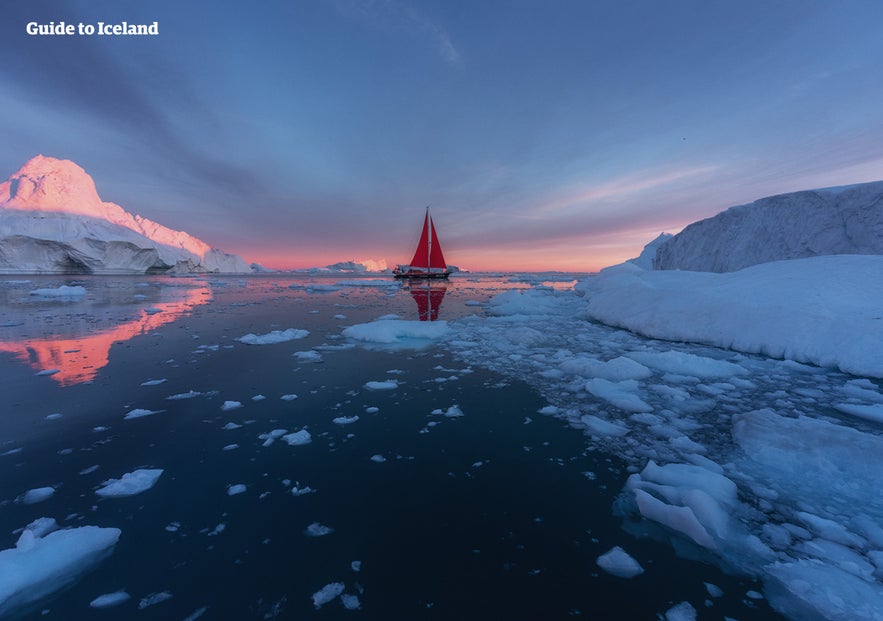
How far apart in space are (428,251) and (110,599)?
38511 mm

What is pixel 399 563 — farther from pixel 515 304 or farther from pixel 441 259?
pixel 441 259

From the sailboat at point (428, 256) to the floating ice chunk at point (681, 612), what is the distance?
37997 millimetres

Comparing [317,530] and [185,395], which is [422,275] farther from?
[317,530]

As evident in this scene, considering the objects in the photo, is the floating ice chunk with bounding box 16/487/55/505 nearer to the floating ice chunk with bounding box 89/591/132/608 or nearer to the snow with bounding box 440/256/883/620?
the floating ice chunk with bounding box 89/591/132/608

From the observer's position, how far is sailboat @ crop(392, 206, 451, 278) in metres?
38.4

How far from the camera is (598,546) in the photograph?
191cm

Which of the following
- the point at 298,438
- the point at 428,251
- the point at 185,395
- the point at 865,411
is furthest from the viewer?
the point at 428,251

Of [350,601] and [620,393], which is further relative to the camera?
[620,393]

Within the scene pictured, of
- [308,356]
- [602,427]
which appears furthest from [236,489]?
[308,356]

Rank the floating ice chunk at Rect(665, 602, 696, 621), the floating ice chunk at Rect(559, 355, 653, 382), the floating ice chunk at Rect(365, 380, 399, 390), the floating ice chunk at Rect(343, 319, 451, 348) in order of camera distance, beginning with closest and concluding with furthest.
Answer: the floating ice chunk at Rect(665, 602, 696, 621) → the floating ice chunk at Rect(365, 380, 399, 390) → the floating ice chunk at Rect(559, 355, 653, 382) → the floating ice chunk at Rect(343, 319, 451, 348)

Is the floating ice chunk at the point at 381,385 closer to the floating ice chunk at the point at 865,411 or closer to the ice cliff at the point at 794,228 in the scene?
the floating ice chunk at the point at 865,411

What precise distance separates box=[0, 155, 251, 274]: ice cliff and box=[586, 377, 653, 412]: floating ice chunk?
55.7 meters

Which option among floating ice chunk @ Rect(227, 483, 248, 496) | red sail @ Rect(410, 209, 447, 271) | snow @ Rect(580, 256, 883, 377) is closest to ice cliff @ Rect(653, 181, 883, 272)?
snow @ Rect(580, 256, 883, 377)

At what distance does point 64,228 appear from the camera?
37.0m
